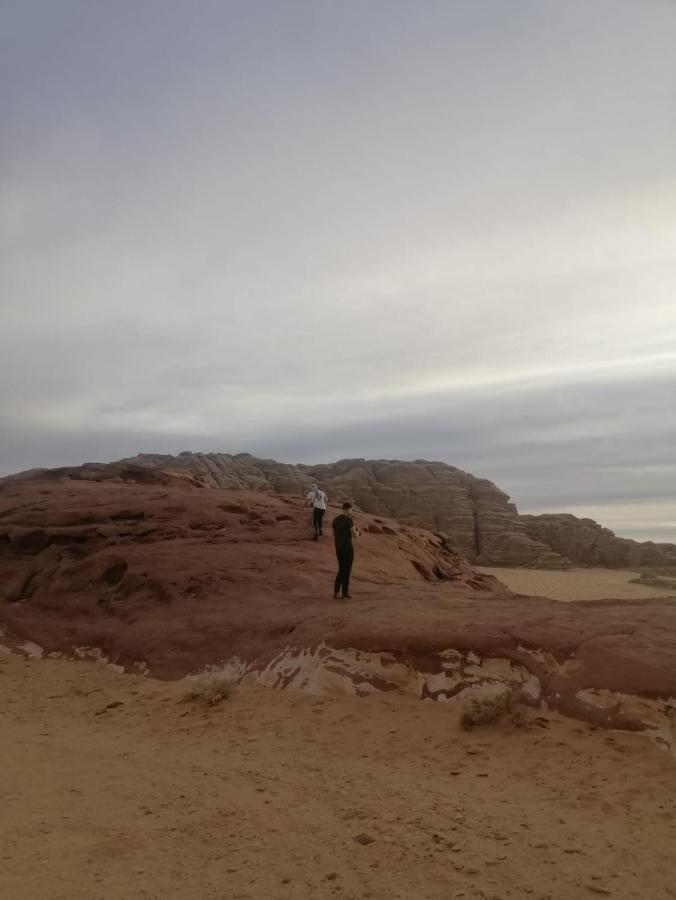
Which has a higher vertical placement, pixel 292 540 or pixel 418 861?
pixel 292 540

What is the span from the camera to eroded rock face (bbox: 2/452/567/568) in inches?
1991

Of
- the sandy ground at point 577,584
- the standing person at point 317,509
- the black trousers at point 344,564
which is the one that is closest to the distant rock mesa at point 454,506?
the sandy ground at point 577,584

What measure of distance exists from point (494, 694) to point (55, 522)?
14.6m

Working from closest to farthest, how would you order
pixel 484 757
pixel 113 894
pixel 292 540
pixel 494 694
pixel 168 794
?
pixel 113 894 → pixel 168 794 → pixel 484 757 → pixel 494 694 → pixel 292 540

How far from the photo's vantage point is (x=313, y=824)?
→ 20.0 ft

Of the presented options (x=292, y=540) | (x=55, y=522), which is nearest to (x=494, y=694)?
(x=292, y=540)

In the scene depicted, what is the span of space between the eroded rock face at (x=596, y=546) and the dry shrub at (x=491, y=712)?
48.8 m

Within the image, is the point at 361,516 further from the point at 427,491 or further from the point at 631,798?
the point at 427,491

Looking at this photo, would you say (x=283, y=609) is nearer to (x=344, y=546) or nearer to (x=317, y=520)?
(x=344, y=546)

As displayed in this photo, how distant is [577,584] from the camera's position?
40.1 metres

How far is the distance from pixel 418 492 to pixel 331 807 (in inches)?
1973

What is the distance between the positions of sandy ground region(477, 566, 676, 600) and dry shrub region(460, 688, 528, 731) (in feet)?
80.1

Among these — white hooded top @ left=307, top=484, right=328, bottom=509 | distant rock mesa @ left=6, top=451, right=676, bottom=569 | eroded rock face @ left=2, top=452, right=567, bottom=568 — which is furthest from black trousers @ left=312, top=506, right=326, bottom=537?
distant rock mesa @ left=6, top=451, right=676, bottom=569

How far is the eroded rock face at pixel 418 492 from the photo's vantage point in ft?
166
